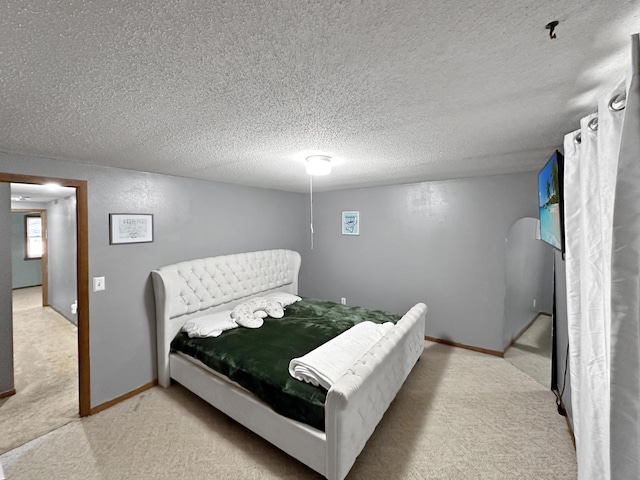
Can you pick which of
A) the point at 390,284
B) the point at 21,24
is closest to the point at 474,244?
the point at 390,284

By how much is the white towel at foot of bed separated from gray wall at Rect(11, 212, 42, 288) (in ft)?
30.9

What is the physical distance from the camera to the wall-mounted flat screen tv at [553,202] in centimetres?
181

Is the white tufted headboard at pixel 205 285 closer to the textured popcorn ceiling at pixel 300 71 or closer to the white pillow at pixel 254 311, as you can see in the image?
the white pillow at pixel 254 311

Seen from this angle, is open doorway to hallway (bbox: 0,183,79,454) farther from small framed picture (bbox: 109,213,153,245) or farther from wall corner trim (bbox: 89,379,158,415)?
small framed picture (bbox: 109,213,153,245)

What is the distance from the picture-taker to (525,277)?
12.9 ft

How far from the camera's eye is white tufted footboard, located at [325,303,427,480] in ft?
5.62

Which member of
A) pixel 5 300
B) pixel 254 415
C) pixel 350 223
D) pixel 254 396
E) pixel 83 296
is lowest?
pixel 254 415

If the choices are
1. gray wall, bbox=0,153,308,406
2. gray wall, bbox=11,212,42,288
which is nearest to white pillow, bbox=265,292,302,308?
gray wall, bbox=0,153,308,406

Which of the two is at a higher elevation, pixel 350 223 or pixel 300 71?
pixel 300 71

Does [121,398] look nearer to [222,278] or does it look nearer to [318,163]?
[222,278]

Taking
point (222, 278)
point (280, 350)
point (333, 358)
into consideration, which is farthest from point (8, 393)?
point (333, 358)

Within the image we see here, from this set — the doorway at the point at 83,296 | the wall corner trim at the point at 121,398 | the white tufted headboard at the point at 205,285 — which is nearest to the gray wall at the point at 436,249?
the white tufted headboard at the point at 205,285

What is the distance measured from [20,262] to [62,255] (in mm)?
4022

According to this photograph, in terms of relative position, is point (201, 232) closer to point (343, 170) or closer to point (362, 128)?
point (343, 170)
